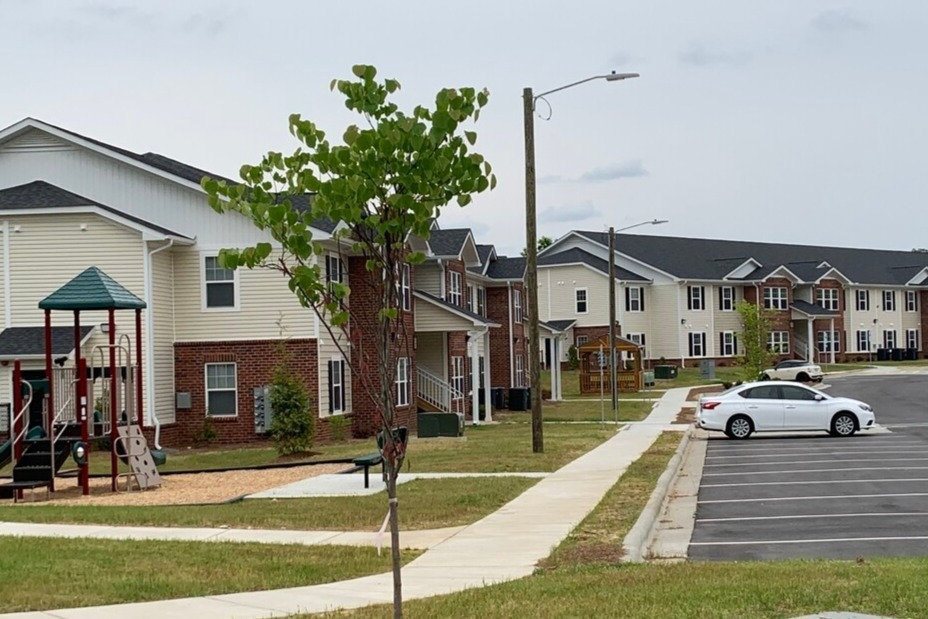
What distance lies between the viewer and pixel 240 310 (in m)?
33.2

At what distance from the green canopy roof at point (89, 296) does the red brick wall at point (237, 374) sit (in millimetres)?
10689

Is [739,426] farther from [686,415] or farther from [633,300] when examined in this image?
[633,300]

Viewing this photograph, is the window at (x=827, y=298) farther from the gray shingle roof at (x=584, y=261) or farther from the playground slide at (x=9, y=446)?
the playground slide at (x=9, y=446)

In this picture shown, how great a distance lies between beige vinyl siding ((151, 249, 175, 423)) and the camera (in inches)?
1268

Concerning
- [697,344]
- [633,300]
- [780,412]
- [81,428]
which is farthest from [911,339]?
[81,428]

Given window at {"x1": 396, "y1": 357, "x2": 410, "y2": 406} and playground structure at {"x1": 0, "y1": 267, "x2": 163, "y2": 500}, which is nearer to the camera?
playground structure at {"x1": 0, "y1": 267, "x2": 163, "y2": 500}

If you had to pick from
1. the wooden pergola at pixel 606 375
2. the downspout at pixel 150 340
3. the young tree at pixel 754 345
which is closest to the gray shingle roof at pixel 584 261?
the wooden pergola at pixel 606 375

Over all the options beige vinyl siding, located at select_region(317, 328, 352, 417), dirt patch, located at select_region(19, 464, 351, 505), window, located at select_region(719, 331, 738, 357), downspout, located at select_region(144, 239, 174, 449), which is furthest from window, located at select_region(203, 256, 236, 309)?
window, located at select_region(719, 331, 738, 357)

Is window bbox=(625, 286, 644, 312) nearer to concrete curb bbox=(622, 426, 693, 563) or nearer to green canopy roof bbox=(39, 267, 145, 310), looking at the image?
concrete curb bbox=(622, 426, 693, 563)

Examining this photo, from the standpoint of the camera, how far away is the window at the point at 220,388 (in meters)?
33.3

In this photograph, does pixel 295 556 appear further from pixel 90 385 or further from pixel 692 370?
pixel 692 370

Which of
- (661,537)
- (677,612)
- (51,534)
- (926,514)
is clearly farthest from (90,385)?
(677,612)

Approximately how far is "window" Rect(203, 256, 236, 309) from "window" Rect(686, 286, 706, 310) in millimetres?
50358

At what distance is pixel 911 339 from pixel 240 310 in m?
75.4
